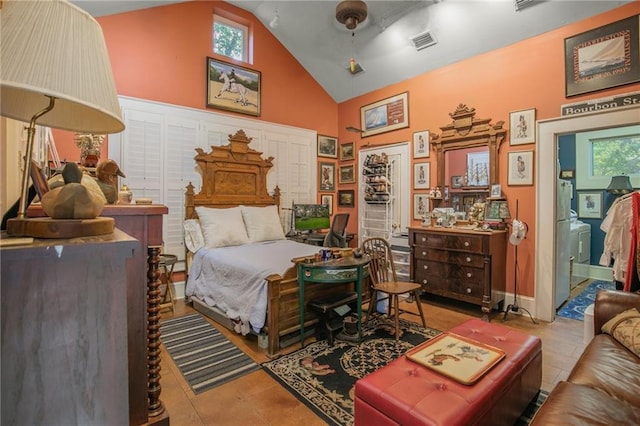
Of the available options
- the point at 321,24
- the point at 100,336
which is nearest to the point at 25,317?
the point at 100,336

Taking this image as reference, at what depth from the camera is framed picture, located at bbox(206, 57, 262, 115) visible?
4.50m

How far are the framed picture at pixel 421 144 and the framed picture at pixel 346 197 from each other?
4.80 ft

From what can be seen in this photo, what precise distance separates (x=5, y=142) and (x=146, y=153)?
295 centimetres

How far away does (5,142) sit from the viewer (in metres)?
1.23

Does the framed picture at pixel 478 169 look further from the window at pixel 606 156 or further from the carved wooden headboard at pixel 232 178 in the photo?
the carved wooden headboard at pixel 232 178

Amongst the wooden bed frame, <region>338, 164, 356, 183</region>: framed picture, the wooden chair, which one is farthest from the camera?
<region>338, 164, 356, 183</region>: framed picture

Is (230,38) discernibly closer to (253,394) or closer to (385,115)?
(385,115)

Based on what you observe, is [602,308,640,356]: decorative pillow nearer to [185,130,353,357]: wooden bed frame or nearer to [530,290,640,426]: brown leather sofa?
[530,290,640,426]: brown leather sofa

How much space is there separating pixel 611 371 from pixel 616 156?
5.14 m

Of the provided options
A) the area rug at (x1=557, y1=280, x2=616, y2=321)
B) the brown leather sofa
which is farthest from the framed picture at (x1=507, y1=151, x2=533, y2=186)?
the brown leather sofa

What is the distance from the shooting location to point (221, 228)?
13.2ft

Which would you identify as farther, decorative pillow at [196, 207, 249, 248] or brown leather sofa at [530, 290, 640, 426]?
decorative pillow at [196, 207, 249, 248]

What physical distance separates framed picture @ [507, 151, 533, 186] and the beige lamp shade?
408cm

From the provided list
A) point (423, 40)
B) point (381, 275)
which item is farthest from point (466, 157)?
point (381, 275)
